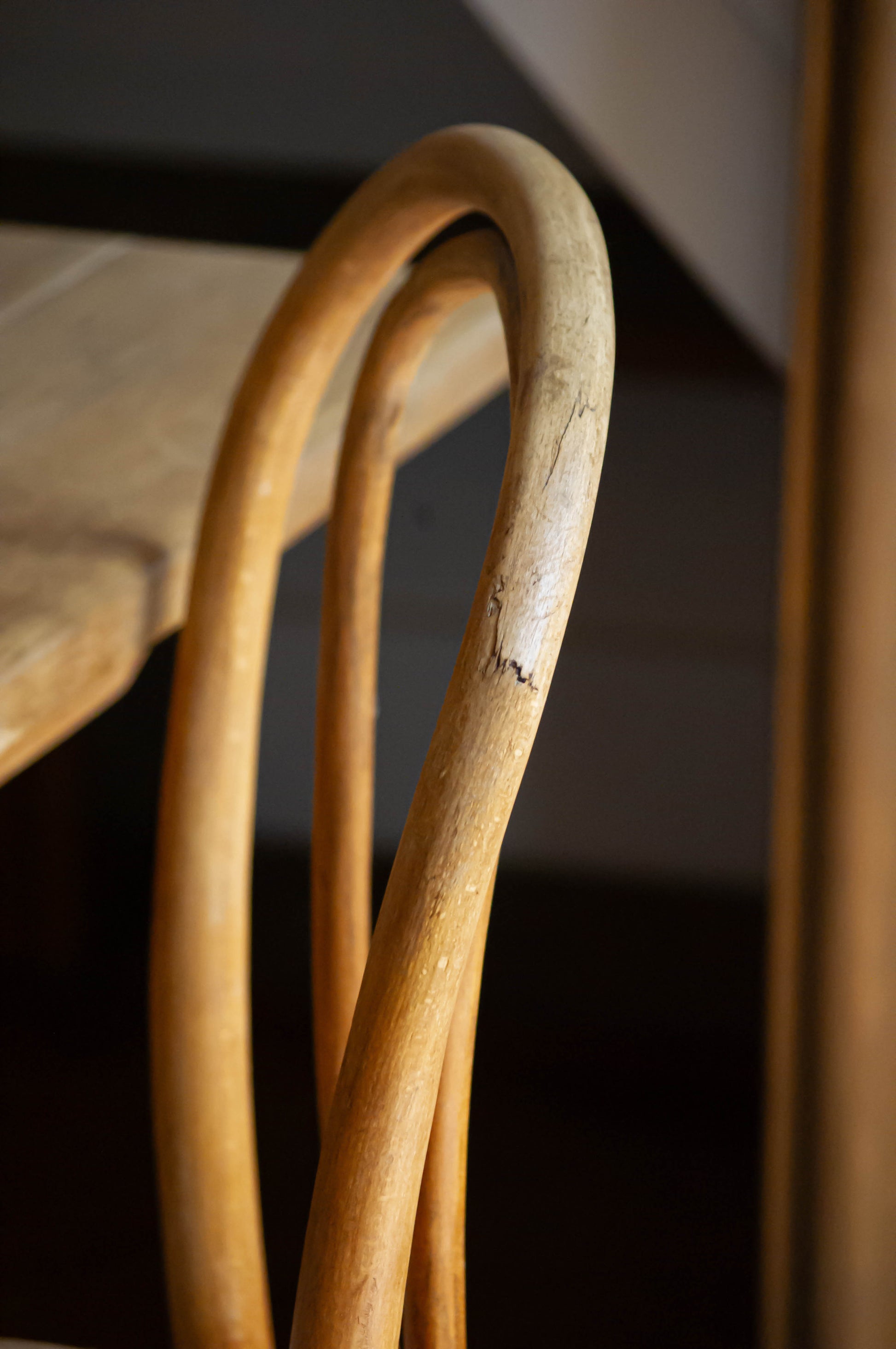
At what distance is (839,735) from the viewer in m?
0.52

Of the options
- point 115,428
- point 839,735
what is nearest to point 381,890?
point 839,735

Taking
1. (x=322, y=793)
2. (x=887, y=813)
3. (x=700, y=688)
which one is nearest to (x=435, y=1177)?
(x=322, y=793)

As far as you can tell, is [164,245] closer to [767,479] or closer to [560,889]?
[767,479]

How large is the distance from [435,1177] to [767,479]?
67cm

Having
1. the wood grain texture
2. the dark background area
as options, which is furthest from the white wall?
the wood grain texture

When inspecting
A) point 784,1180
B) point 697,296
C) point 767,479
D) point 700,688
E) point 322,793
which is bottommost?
point 784,1180

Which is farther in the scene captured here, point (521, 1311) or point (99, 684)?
point (521, 1311)

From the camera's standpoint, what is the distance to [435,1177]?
20cm

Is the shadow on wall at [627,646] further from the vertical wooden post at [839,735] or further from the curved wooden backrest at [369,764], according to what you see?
the curved wooden backrest at [369,764]

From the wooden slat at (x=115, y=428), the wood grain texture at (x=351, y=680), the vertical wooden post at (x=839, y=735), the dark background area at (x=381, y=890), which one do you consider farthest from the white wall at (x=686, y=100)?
the wood grain texture at (x=351, y=680)

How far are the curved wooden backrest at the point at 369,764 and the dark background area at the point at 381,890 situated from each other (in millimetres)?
551

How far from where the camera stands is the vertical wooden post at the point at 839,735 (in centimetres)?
48

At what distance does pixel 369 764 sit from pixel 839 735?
337 millimetres

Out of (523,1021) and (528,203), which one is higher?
(528,203)
